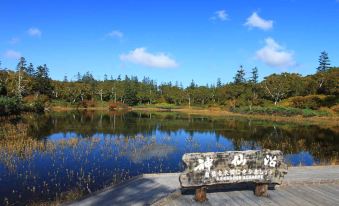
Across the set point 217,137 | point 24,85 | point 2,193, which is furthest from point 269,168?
point 24,85

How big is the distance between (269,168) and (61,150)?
18.0 meters

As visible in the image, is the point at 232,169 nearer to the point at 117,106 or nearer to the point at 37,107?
the point at 37,107

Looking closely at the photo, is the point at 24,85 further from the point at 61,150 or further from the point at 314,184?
the point at 314,184

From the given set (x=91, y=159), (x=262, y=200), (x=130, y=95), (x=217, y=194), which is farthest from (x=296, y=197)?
(x=130, y=95)

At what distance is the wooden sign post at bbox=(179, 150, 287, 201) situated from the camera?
1075cm

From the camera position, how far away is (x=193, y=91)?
4540 inches

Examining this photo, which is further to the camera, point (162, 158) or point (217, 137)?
point (217, 137)

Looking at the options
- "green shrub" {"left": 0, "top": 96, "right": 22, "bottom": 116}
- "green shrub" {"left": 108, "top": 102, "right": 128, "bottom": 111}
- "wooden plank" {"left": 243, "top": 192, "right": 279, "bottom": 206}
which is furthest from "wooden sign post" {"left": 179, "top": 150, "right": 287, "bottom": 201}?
"green shrub" {"left": 108, "top": 102, "right": 128, "bottom": 111}

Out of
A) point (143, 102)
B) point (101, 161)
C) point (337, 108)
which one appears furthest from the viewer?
point (143, 102)

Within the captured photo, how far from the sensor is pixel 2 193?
48.1 ft

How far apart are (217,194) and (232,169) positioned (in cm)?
110

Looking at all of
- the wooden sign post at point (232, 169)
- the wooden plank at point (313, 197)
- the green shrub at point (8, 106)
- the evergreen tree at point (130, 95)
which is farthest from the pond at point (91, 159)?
the evergreen tree at point (130, 95)

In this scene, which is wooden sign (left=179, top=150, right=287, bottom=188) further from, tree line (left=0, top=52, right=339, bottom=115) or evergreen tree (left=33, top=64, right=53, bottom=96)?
evergreen tree (left=33, top=64, right=53, bottom=96)

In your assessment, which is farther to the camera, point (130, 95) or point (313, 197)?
point (130, 95)
